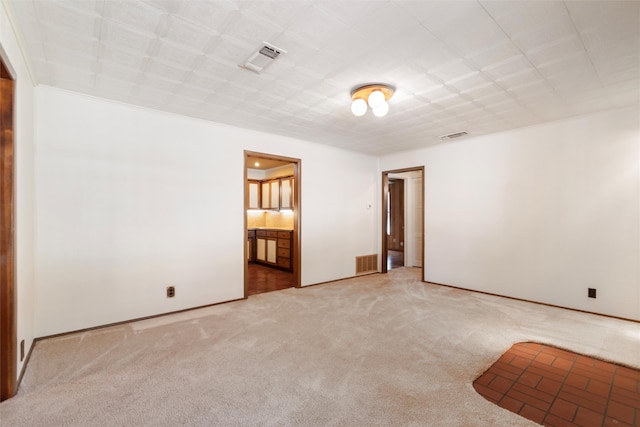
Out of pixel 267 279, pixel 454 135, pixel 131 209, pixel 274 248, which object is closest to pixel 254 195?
pixel 274 248

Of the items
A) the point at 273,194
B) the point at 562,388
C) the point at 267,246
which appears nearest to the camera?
the point at 562,388

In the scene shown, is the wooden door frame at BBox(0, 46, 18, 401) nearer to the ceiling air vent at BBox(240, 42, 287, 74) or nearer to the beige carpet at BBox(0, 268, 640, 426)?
the beige carpet at BBox(0, 268, 640, 426)

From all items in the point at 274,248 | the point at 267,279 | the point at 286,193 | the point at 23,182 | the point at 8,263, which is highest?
the point at 286,193

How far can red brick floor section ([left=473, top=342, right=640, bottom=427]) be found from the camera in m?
1.78

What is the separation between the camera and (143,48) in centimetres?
223

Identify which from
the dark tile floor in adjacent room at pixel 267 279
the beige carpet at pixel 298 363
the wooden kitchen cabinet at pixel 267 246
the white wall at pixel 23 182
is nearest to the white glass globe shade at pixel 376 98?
the beige carpet at pixel 298 363

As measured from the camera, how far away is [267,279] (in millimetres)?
5551

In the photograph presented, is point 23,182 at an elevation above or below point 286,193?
below

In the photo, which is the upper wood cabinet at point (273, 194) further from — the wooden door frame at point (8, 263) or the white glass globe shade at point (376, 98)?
→ the wooden door frame at point (8, 263)

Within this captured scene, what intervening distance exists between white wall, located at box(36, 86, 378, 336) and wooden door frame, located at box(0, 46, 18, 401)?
3.58ft

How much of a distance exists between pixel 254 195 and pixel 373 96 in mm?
5301

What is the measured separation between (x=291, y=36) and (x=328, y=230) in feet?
12.1

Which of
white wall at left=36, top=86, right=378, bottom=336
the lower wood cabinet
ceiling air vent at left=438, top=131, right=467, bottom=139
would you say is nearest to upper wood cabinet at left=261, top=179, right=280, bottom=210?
the lower wood cabinet

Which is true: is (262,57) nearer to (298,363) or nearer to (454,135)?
(298,363)
